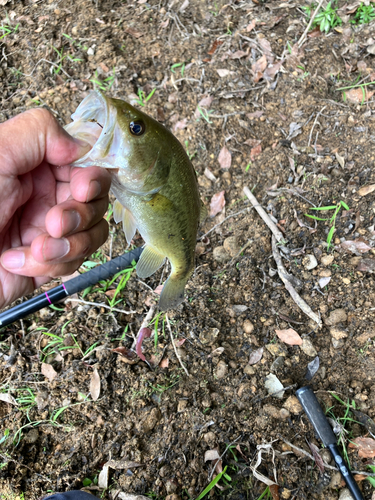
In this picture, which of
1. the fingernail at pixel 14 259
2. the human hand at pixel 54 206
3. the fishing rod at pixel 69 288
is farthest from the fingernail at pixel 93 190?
the fishing rod at pixel 69 288

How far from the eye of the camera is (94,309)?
3.07 meters

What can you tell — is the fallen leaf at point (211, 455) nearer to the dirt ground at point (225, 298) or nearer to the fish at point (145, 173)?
the dirt ground at point (225, 298)

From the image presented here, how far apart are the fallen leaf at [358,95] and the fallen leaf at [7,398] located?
171 inches

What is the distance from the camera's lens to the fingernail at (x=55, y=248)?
173 cm

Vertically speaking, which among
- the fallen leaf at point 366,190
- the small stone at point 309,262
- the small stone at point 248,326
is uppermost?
the fallen leaf at point 366,190

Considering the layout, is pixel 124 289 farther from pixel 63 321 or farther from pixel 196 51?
pixel 196 51

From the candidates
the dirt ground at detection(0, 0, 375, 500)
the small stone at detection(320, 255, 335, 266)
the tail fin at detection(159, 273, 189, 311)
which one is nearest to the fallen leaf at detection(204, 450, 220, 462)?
the dirt ground at detection(0, 0, 375, 500)

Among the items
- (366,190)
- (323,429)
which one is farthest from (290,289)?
(366,190)

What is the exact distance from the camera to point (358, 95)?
3689mm

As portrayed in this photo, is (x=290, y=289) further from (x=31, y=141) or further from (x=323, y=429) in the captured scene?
(x=31, y=141)

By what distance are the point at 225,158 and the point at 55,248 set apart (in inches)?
94.6

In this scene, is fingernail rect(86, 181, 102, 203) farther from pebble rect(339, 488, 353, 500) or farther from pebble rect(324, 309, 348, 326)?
pebble rect(339, 488, 353, 500)

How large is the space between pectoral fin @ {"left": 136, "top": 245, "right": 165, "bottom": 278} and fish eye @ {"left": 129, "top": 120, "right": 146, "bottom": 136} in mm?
797

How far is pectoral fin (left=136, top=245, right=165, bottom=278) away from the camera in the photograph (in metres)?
2.28
